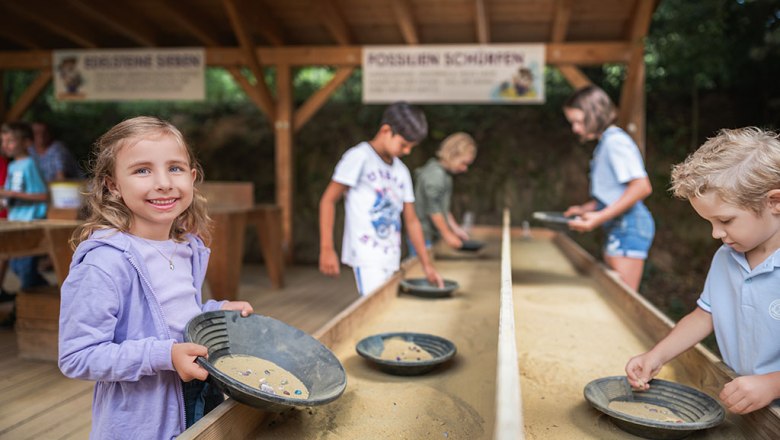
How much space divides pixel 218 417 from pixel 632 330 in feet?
6.09

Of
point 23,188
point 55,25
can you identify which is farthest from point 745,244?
point 55,25

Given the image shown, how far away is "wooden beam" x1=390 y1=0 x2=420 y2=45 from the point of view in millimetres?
6230

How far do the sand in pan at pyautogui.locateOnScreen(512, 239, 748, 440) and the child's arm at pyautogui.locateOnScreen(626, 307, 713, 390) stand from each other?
0.53 ft

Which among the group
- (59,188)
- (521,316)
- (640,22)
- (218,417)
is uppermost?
(640,22)

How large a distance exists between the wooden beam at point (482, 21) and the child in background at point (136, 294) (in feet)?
17.3

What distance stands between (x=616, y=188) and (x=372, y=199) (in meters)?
1.34

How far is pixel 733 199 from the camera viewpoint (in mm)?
1414

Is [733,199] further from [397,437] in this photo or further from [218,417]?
[218,417]

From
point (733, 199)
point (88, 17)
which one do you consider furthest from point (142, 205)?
point (88, 17)

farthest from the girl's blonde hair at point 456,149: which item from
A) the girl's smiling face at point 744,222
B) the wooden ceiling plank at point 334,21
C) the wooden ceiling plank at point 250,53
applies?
the girl's smiling face at point 744,222

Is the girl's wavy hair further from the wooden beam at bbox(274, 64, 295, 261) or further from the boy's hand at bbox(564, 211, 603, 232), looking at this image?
the wooden beam at bbox(274, 64, 295, 261)

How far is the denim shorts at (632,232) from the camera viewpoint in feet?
10.4

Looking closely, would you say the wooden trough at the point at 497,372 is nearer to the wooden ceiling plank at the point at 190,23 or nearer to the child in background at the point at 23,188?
the child in background at the point at 23,188

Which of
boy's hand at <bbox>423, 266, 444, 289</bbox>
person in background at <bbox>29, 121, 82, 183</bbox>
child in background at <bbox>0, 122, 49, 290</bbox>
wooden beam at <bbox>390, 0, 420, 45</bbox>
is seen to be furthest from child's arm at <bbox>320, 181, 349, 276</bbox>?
wooden beam at <bbox>390, 0, 420, 45</bbox>
